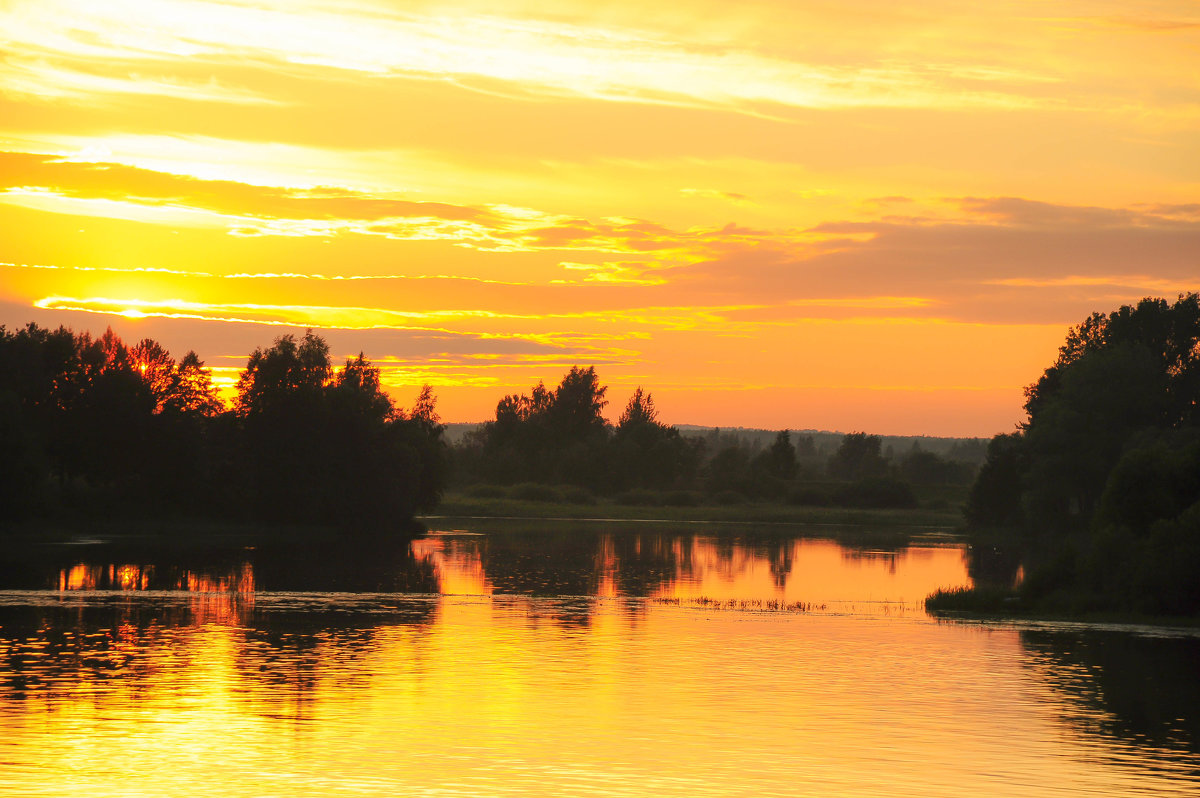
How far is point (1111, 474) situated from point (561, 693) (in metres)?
30.7

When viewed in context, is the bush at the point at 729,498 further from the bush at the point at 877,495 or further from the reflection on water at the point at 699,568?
the reflection on water at the point at 699,568

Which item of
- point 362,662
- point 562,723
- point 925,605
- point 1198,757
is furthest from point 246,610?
point 1198,757

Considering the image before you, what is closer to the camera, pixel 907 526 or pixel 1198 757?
pixel 1198 757

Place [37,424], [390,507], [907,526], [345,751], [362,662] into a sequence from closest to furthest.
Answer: [345,751]
[362,662]
[37,424]
[390,507]
[907,526]

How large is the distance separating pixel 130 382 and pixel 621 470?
97.5 metres

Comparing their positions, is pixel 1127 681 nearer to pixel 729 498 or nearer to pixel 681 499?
pixel 729 498

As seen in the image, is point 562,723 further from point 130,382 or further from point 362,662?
point 130,382

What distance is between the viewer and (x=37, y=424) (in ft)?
305

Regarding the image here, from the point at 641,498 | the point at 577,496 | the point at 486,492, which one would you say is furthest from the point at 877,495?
the point at 486,492

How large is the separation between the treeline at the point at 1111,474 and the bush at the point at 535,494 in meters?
59.0

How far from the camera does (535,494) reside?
16300 centimetres

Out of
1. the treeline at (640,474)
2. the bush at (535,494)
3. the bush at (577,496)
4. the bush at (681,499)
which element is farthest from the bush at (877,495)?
the bush at (535,494)

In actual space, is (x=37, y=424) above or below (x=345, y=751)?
above

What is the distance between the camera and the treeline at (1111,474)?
49656mm
